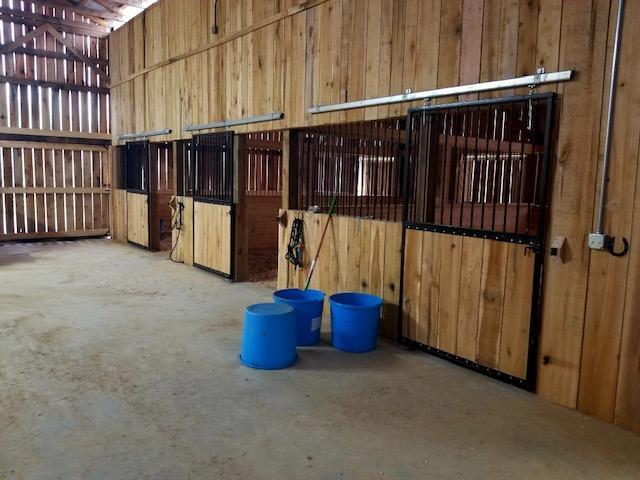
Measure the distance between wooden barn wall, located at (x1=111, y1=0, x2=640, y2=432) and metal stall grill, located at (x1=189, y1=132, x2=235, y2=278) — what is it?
0.99 m

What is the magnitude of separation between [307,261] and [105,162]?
19.2 ft

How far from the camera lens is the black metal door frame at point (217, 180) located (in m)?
5.35

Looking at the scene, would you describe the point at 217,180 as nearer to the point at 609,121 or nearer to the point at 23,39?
the point at 609,121

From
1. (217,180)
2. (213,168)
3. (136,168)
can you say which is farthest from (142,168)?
(217,180)

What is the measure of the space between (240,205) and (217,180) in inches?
25.4

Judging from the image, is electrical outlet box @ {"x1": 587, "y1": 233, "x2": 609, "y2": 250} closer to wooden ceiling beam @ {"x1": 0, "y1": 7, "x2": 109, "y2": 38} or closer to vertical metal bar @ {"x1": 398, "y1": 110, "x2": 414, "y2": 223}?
vertical metal bar @ {"x1": 398, "y1": 110, "x2": 414, "y2": 223}

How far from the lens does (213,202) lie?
569cm

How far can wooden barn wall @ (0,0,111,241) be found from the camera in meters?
7.76

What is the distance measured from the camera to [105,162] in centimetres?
875

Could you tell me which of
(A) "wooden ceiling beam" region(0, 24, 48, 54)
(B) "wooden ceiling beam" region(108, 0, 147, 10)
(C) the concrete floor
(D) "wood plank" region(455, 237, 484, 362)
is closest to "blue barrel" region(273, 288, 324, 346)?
(C) the concrete floor

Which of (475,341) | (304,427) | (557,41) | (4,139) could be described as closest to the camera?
(304,427)

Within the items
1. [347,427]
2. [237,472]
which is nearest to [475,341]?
[347,427]

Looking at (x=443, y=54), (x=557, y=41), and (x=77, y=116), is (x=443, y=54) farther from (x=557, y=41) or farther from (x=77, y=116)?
(x=77, y=116)

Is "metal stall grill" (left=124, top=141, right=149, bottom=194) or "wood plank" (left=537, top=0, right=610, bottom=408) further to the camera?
"metal stall grill" (left=124, top=141, right=149, bottom=194)
